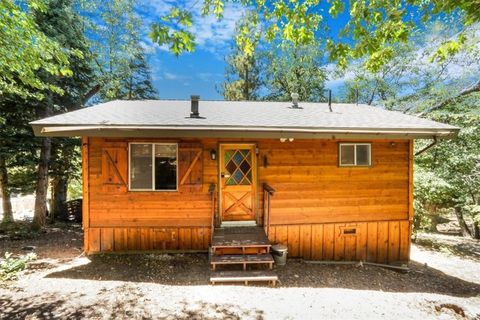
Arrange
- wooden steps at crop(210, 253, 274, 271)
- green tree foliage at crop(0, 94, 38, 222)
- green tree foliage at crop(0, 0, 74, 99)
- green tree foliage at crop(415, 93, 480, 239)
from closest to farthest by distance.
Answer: green tree foliage at crop(0, 0, 74, 99) < wooden steps at crop(210, 253, 274, 271) < green tree foliage at crop(0, 94, 38, 222) < green tree foliage at crop(415, 93, 480, 239)

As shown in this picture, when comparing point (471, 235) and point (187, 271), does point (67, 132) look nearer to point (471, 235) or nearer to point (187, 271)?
point (187, 271)

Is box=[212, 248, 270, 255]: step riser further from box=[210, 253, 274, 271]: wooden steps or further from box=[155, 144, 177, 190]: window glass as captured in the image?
box=[155, 144, 177, 190]: window glass

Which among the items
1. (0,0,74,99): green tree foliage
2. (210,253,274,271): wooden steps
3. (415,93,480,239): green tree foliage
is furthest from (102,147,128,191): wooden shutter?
(415,93,480,239): green tree foliage

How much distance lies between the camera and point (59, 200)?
12.0 meters

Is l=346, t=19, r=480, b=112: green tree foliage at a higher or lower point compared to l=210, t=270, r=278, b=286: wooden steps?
higher

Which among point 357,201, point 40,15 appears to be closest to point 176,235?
point 357,201

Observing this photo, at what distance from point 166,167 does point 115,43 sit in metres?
12.2

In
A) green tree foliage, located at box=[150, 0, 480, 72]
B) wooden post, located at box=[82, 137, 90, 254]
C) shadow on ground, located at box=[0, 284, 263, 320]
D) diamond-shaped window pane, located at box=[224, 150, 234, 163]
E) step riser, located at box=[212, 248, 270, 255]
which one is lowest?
shadow on ground, located at box=[0, 284, 263, 320]

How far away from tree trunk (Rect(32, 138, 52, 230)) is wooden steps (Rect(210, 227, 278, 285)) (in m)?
7.47

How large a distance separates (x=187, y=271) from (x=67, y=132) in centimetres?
408

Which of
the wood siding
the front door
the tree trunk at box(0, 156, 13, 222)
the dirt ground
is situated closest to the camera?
the dirt ground

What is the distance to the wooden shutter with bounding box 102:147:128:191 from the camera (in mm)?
6402

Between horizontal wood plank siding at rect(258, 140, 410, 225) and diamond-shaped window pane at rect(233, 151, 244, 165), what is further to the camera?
diamond-shaped window pane at rect(233, 151, 244, 165)

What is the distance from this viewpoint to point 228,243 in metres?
5.93
